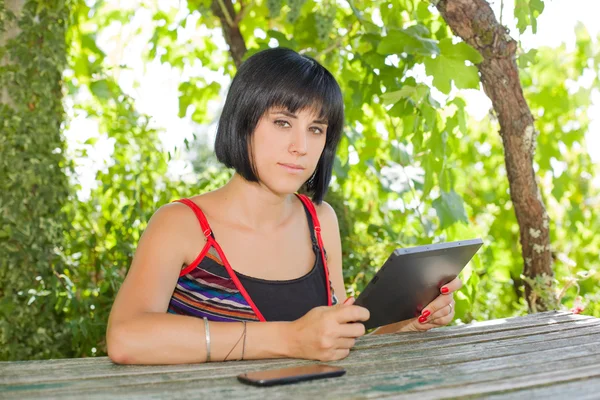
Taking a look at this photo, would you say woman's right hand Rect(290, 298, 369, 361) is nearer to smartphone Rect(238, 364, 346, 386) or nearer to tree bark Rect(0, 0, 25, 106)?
smartphone Rect(238, 364, 346, 386)

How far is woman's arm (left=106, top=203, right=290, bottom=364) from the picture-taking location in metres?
1.40

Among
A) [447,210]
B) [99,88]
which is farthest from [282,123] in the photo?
[99,88]

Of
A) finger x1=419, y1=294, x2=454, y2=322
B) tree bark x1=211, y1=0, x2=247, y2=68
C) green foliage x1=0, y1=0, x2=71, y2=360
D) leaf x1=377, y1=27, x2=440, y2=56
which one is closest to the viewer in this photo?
finger x1=419, y1=294, x2=454, y2=322

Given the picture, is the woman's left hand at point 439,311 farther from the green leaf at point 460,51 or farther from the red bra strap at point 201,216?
the green leaf at point 460,51

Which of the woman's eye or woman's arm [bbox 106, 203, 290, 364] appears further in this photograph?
the woman's eye

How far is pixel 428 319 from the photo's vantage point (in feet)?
6.01

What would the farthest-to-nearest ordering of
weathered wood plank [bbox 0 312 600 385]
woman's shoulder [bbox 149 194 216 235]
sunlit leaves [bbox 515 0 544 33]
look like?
sunlit leaves [bbox 515 0 544 33] < woman's shoulder [bbox 149 194 216 235] < weathered wood plank [bbox 0 312 600 385]

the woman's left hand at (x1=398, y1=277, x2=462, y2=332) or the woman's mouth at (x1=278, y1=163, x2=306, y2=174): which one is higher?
the woman's mouth at (x1=278, y1=163, x2=306, y2=174)

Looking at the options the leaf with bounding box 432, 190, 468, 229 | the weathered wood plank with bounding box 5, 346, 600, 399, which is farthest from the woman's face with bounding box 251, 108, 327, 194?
the leaf with bounding box 432, 190, 468, 229

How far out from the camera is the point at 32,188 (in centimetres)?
268

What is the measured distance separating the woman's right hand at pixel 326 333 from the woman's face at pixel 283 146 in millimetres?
405

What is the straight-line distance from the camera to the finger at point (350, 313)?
1.46 metres

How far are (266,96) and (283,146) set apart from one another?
0.42ft

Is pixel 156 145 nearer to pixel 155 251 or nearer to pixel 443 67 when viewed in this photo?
pixel 443 67
